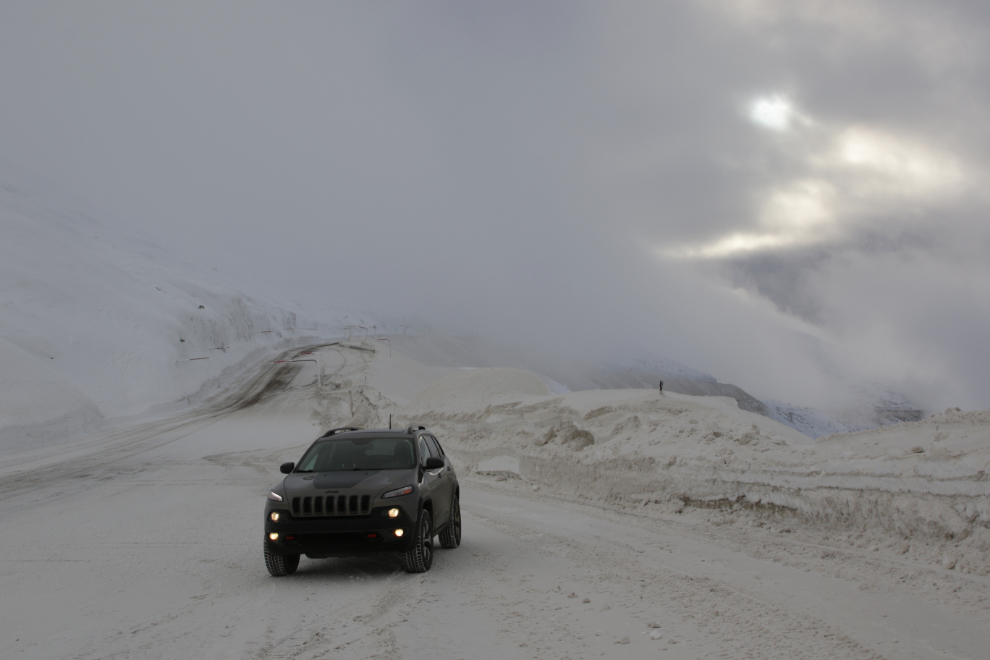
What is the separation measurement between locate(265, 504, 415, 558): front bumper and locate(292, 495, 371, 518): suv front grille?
0.17ft

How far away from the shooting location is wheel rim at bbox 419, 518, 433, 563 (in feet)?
25.7

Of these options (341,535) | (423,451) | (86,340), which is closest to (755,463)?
(423,451)

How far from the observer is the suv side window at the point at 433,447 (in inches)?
389

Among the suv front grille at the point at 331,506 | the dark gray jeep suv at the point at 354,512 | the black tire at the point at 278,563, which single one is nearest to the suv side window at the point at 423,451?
the dark gray jeep suv at the point at 354,512

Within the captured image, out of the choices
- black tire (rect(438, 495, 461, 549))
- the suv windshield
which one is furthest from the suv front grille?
black tire (rect(438, 495, 461, 549))

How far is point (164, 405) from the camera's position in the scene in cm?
4431

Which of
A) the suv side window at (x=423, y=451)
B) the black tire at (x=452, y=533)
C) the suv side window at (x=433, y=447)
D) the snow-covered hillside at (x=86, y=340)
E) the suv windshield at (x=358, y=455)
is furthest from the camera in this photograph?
the snow-covered hillside at (x=86, y=340)

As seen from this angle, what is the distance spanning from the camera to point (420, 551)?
7.73 metres

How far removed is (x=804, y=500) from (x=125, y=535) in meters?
10.1

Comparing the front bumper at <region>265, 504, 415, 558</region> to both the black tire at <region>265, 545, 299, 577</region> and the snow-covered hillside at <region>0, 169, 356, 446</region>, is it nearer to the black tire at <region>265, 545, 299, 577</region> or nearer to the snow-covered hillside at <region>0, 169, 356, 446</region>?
the black tire at <region>265, 545, 299, 577</region>

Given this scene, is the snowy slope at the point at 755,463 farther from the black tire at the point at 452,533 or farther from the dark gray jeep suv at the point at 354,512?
the dark gray jeep suv at the point at 354,512

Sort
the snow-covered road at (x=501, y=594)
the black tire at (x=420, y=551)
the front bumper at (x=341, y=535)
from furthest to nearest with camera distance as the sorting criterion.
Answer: the black tire at (x=420, y=551) < the front bumper at (x=341, y=535) < the snow-covered road at (x=501, y=594)

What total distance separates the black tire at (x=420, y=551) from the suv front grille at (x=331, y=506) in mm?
630

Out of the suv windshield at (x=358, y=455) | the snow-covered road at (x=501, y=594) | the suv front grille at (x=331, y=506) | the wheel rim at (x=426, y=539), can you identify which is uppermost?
the suv windshield at (x=358, y=455)
